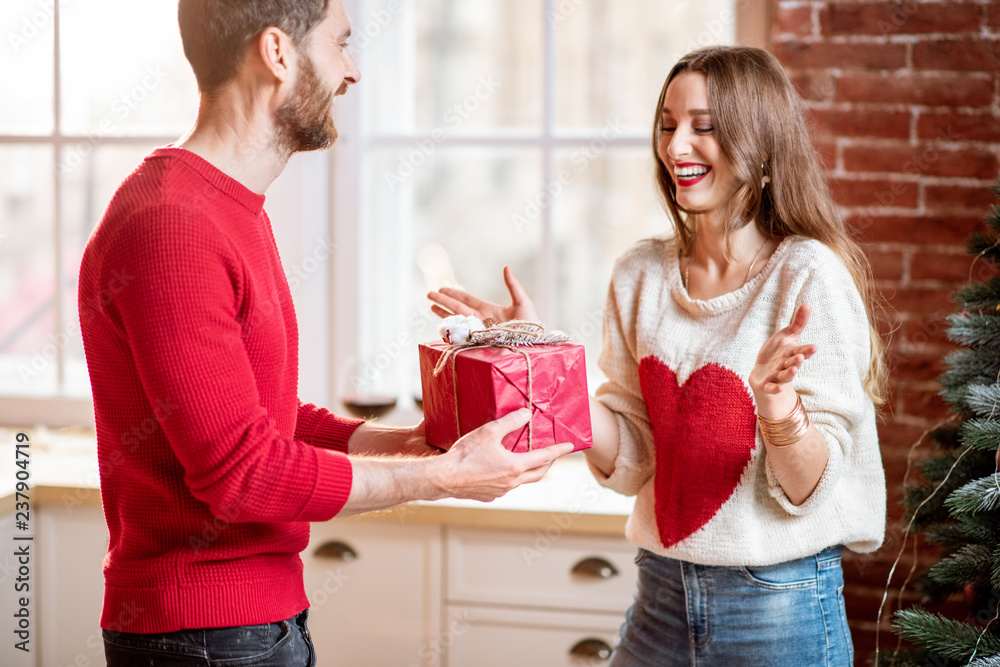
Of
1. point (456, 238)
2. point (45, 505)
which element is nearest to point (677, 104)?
point (456, 238)

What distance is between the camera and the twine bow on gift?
4.12 ft

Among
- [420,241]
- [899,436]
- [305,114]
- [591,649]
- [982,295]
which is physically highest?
[305,114]

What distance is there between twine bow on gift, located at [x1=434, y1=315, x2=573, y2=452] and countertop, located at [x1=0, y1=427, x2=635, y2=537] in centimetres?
67

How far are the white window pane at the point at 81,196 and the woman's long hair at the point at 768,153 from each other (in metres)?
1.72

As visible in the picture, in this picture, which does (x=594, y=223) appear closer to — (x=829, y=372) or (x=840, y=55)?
(x=840, y=55)

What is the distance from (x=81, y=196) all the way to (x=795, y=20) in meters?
1.95

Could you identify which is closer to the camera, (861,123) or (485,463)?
(485,463)

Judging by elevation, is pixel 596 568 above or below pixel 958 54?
below

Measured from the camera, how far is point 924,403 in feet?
6.50

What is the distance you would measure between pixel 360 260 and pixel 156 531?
1.41 m

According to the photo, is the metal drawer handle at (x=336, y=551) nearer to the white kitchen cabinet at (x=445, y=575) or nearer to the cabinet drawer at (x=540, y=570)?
the white kitchen cabinet at (x=445, y=575)

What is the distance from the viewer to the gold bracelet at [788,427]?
1.23 meters

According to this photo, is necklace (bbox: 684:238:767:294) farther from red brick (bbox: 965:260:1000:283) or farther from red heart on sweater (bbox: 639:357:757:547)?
red brick (bbox: 965:260:1000:283)

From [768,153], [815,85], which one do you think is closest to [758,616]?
[768,153]
